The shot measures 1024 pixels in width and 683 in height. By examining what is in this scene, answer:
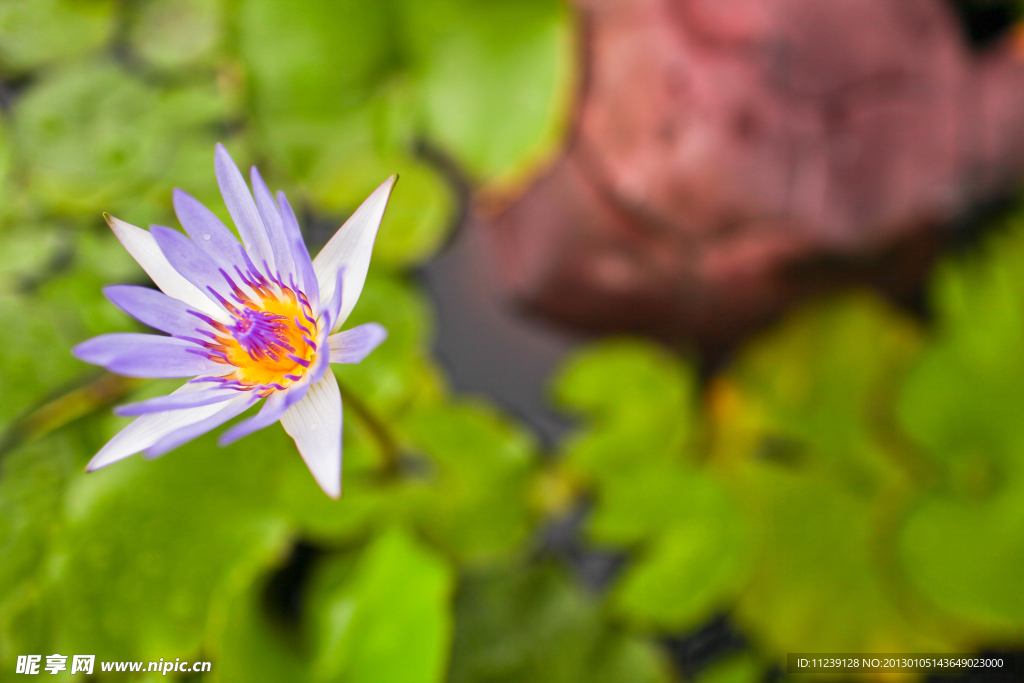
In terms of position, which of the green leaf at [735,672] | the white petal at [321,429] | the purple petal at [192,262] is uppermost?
the purple petal at [192,262]

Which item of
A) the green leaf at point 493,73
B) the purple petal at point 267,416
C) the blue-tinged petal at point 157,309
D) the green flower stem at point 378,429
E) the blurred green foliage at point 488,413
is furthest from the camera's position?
the green leaf at point 493,73

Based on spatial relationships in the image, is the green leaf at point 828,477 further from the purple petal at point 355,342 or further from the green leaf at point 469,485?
the purple petal at point 355,342

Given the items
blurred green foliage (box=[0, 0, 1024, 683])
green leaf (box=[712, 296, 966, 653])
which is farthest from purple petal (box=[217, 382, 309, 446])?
green leaf (box=[712, 296, 966, 653])

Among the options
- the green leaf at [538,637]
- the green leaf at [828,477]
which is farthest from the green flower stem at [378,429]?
the green leaf at [828,477]

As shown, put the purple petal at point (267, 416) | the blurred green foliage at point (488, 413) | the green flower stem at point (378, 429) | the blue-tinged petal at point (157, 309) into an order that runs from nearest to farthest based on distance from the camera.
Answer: the purple petal at point (267, 416) < the blue-tinged petal at point (157, 309) < the green flower stem at point (378, 429) < the blurred green foliage at point (488, 413)

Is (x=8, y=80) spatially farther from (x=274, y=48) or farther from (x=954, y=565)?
(x=954, y=565)

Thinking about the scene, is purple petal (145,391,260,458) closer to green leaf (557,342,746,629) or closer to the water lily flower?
the water lily flower

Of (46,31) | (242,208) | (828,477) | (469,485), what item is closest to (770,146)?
(828,477)

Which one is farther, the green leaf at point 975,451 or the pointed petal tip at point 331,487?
the green leaf at point 975,451
